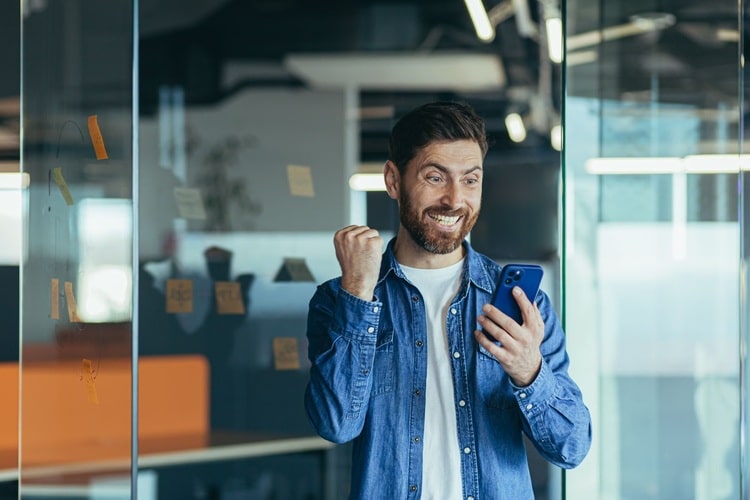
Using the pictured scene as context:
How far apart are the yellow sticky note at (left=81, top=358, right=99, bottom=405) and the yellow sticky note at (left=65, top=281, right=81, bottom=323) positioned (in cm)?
11

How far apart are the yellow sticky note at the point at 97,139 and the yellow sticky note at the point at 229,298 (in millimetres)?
3002

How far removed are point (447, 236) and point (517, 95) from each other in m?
7.22

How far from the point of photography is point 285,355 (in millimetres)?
5289

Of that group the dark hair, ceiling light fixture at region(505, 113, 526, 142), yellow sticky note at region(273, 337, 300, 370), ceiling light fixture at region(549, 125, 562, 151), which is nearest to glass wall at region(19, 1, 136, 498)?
the dark hair

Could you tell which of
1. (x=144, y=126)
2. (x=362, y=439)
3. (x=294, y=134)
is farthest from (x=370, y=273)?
(x=144, y=126)

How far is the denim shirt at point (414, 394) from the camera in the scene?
1827 millimetres

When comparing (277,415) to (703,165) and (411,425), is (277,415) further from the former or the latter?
(411,425)

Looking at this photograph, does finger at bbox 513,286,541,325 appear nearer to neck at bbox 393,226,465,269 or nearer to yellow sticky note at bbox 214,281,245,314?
neck at bbox 393,226,465,269

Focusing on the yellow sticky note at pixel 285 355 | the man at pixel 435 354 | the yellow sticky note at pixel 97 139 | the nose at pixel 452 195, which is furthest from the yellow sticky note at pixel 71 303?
the yellow sticky note at pixel 285 355

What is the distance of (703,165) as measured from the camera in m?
3.24

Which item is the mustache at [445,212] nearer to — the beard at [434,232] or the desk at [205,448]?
the beard at [434,232]

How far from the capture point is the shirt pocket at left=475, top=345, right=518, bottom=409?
188cm

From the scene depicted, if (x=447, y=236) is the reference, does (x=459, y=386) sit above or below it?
below

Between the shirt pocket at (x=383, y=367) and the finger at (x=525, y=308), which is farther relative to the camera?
the shirt pocket at (x=383, y=367)
